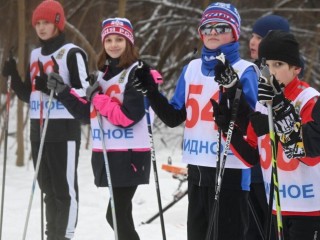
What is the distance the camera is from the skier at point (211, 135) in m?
3.08

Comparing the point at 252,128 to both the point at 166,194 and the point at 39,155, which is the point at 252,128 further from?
the point at 166,194

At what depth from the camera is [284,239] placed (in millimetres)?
2787

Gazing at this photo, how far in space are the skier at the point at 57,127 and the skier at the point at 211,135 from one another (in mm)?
1200

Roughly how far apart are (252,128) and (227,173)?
0.31 m

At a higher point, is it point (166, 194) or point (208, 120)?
point (208, 120)

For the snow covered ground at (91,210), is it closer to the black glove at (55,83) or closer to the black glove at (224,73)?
the black glove at (55,83)

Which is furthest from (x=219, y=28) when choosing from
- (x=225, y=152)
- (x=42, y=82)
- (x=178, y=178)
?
(x=178, y=178)

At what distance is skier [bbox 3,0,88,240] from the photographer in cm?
427

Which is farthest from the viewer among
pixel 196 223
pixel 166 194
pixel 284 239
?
pixel 166 194

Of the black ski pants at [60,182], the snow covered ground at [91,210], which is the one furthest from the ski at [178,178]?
the black ski pants at [60,182]

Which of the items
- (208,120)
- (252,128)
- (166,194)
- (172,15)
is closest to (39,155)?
(208,120)

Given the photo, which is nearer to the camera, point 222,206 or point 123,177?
point 222,206

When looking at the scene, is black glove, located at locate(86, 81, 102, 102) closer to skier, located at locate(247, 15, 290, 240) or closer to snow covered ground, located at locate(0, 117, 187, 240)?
skier, located at locate(247, 15, 290, 240)

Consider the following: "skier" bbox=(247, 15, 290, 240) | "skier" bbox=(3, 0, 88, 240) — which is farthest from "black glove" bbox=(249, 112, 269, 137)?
"skier" bbox=(3, 0, 88, 240)
